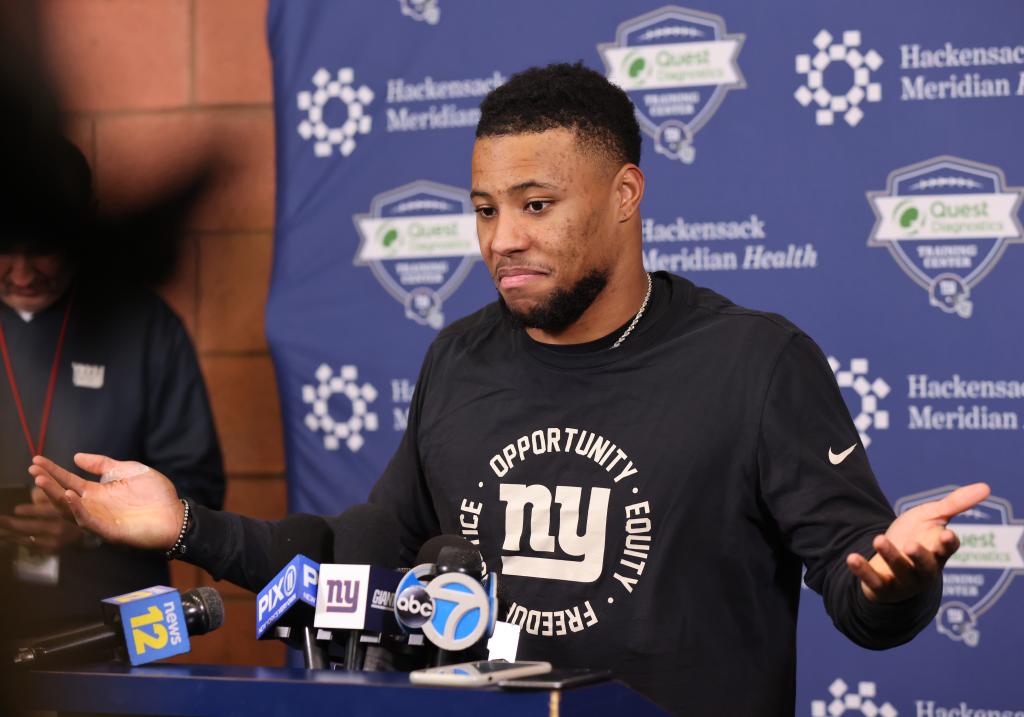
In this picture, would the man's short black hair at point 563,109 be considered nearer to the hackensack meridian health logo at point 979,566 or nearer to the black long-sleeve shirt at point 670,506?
the black long-sleeve shirt at point 670,506

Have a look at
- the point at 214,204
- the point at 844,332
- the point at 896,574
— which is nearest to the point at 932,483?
the point at 844,332

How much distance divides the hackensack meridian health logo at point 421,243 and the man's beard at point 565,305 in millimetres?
1353

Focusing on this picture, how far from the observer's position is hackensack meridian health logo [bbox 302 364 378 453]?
3.30 m

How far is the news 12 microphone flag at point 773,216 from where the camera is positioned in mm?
2816

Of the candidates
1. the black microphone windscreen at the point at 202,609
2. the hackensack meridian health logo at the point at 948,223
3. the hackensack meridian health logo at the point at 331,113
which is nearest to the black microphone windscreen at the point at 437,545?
the black microphone windscreen at the point at 202,609

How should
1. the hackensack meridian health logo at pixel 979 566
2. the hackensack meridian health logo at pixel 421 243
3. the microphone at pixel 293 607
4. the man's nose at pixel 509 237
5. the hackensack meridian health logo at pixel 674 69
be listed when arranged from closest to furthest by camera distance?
the microphone at pixel 293 607
the man's nose at pixel 509 237
the hackensack meridian health logo at pixel 979 566
the hackensack meridian health logo at pixel 674 69
the hackensack meridian health logo at pixel 421 243

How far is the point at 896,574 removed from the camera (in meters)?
1.36

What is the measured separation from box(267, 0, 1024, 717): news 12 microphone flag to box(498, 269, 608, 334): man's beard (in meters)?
1.18

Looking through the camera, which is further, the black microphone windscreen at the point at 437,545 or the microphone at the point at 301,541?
the microphone at the point at 301,541

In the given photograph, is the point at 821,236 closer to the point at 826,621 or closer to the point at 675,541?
the point at 826,621

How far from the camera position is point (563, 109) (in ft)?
6.19

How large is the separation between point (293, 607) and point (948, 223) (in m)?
2.10

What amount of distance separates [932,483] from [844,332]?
16.2 inches

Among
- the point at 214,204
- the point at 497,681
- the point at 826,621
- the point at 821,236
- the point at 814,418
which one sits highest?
the point at 821,236
